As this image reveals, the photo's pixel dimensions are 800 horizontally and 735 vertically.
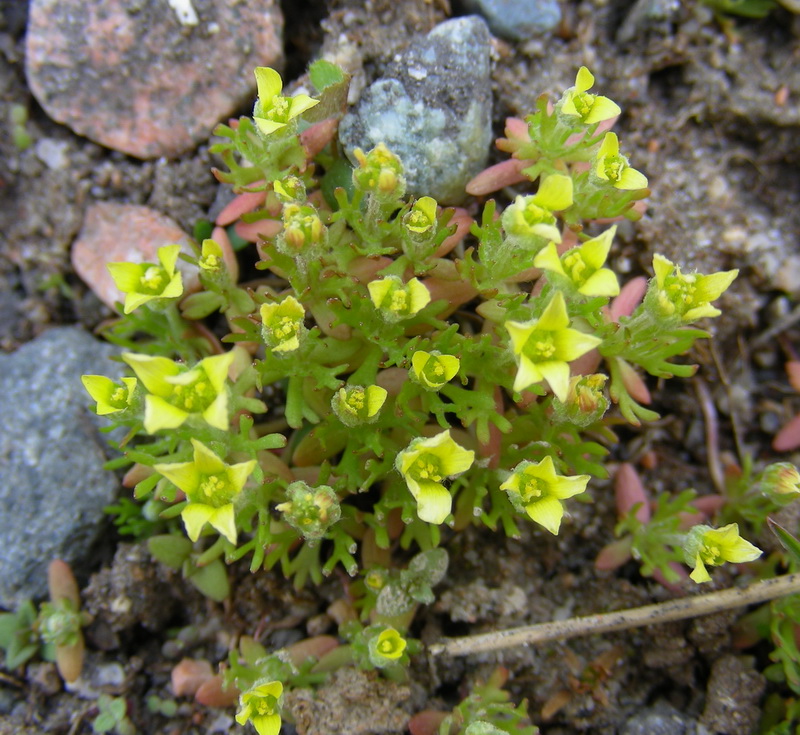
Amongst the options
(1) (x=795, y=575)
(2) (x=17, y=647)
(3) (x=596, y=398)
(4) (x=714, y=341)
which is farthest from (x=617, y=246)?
(2) (x=17, y=647)

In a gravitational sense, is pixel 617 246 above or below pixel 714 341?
above

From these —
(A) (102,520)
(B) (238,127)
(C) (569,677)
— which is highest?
(B) (238,127)

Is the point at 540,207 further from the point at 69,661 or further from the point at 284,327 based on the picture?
the point at 69,661

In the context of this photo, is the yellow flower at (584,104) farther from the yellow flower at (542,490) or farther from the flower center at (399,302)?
the yellow flower at (542,490)

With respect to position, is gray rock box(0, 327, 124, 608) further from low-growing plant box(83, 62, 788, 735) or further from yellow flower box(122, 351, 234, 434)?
yellow flower box(122, 351, 234, 434)

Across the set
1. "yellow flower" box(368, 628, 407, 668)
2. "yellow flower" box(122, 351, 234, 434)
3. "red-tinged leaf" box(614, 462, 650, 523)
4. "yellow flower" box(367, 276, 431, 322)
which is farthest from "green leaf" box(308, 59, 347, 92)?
"yellow flower" box(368, 628, 407, 668)

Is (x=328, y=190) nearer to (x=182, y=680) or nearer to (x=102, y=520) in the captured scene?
(x=102, y=520)

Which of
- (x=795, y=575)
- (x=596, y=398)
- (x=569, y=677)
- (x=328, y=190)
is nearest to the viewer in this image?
(x=596, y=398)
